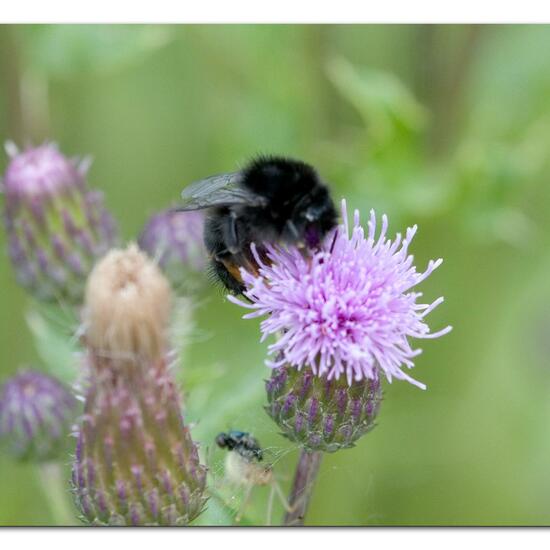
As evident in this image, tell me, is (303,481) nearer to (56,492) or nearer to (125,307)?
(125,307)

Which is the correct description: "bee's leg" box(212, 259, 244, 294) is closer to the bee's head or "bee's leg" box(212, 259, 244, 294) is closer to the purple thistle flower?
the purple thistle flower

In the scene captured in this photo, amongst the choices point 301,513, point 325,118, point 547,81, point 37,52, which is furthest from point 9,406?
point 547,81

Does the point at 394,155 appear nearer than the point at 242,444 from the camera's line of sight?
No
